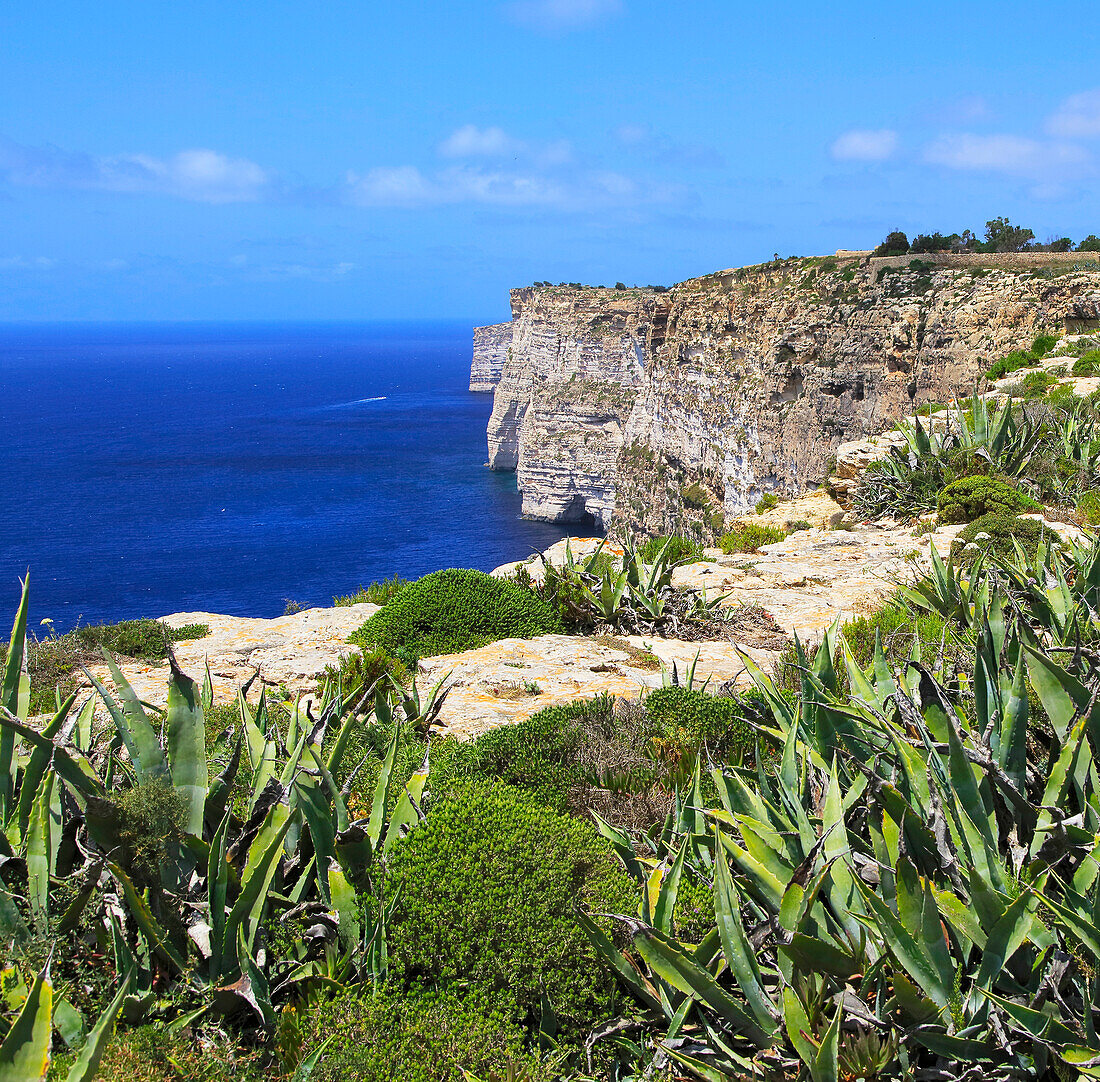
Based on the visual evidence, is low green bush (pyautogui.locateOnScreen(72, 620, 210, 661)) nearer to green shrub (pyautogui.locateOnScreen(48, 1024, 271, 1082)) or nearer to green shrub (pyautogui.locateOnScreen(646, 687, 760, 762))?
green shrub (pyautogui.locateOnScreen(646, 687, 760, 762))

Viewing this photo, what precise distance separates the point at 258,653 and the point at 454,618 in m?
1.74

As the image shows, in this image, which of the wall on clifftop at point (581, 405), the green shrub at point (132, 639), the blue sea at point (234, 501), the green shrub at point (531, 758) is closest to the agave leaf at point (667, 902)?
the green shrub at point (531, 758)

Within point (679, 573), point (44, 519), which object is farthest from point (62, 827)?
point (44, 519)

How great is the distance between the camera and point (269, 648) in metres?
7.42

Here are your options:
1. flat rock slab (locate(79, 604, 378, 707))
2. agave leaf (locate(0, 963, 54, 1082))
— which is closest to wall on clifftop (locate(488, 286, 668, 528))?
flat rock slab (locate(79, 604, 378, 707))

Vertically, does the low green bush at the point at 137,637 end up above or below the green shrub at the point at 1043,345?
below

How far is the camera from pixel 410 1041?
273 cm

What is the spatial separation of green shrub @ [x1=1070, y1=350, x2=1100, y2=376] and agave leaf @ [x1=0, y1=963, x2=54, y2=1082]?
2027 cm

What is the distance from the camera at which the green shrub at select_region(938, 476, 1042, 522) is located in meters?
10.1

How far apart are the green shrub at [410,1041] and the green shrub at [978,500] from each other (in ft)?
29.7

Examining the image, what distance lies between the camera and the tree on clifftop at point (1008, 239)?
31.4 m

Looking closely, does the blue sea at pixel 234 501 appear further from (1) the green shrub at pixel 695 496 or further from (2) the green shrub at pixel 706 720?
(2) the green shrub at pixel 706 720

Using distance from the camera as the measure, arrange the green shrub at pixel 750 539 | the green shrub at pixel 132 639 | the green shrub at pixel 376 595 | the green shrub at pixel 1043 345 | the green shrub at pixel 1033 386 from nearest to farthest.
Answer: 1. the green shrub at pixel 132 639
2. the green shrub at pixel 376 595
3. the green shrub at pixel 750 539
4. the green shrub at pixel 1033 386
5. the green shrub at pixel 1043 345

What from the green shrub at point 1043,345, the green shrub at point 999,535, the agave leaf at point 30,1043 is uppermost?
the green shrub at point 1043,345
